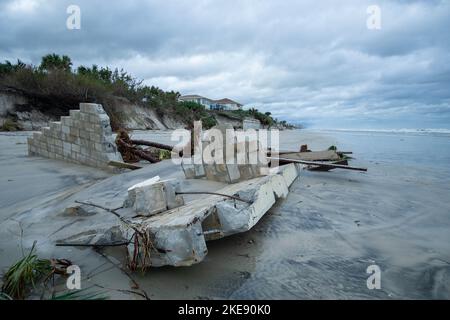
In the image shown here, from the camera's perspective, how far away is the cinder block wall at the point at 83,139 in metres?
7.66

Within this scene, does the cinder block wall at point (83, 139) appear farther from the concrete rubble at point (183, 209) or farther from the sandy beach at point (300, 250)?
the sandy beach at point (300, 250)

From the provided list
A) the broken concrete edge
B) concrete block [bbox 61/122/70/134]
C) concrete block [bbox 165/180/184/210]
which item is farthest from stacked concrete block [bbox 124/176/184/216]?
concrete block [bbox 61/122/70/134]

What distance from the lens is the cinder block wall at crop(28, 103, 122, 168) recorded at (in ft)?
25.1

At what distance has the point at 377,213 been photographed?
14.2 feet

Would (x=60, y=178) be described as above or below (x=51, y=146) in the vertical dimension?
below

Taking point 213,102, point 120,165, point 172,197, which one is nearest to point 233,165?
point 172,197

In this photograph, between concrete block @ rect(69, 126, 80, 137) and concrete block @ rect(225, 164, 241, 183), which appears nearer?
concrete block @ rect(225, 164, 241, 183)

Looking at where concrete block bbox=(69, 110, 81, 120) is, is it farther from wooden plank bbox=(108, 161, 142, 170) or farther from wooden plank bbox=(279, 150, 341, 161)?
wooden plank bbox=(279, 150, 341, 161)

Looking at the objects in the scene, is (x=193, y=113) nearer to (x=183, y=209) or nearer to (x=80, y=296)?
(x=183, y=209)

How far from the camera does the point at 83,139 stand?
27.1 ft
